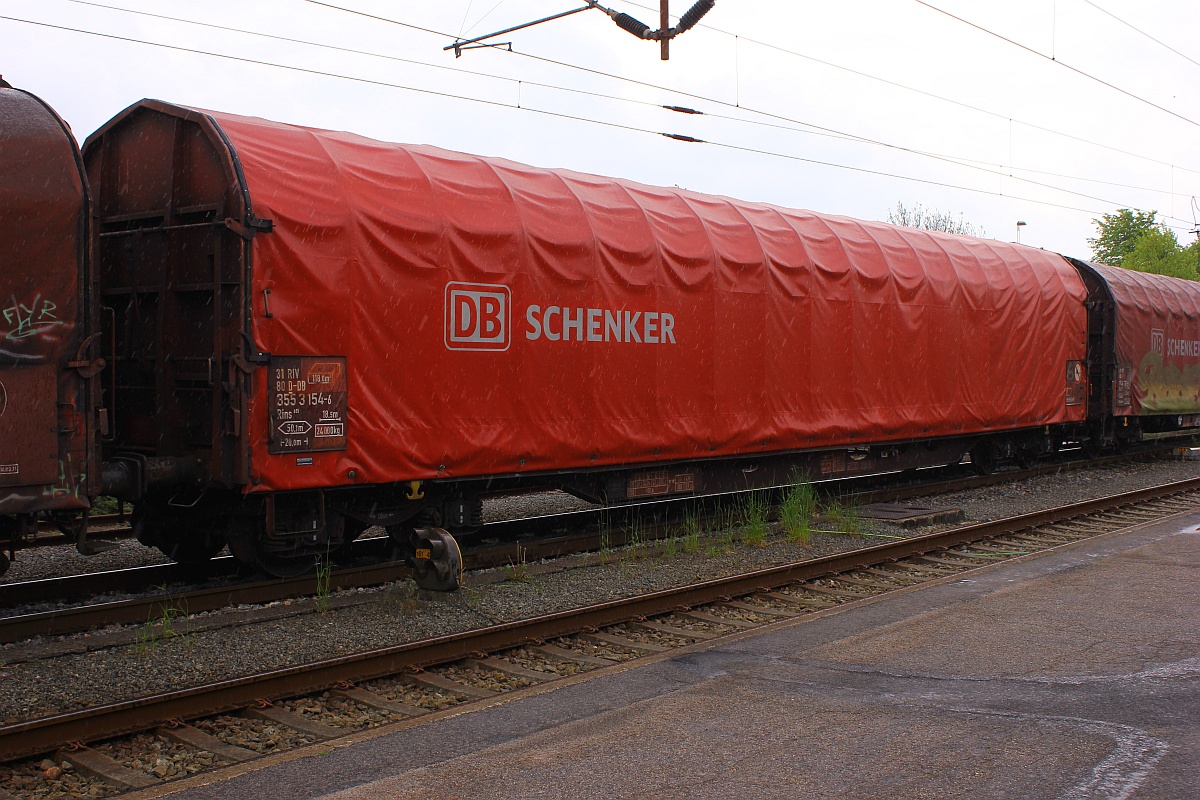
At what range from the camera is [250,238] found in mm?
7496

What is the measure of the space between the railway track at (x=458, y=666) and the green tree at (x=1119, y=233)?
268 feet

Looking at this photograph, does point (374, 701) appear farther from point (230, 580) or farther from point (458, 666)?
point (230, 580)

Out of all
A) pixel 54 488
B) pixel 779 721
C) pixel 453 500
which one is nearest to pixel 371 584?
pixel 453 500

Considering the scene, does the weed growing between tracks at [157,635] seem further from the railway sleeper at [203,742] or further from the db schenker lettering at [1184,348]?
the db schenker lettering at [1184,348]

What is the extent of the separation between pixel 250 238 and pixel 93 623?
300cm

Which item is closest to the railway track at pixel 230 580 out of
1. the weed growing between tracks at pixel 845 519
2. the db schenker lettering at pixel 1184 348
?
the weed growing between tracks at pixel 845 519

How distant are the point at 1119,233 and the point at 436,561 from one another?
3475 inches

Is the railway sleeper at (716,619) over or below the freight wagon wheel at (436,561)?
below

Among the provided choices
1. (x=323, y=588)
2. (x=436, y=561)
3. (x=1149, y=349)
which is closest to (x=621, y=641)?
(x=436, y=561)

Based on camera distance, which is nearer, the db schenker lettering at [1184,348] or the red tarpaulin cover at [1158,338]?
the red tarpaulin cover at [1158,338]

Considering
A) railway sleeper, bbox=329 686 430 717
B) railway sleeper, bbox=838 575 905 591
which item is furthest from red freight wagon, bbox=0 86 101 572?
railway sleeper, bbox=838 575 905 591

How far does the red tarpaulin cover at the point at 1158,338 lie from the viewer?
62.7 ft

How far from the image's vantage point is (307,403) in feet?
26.0

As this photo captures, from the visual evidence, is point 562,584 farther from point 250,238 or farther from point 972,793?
point 972,793
